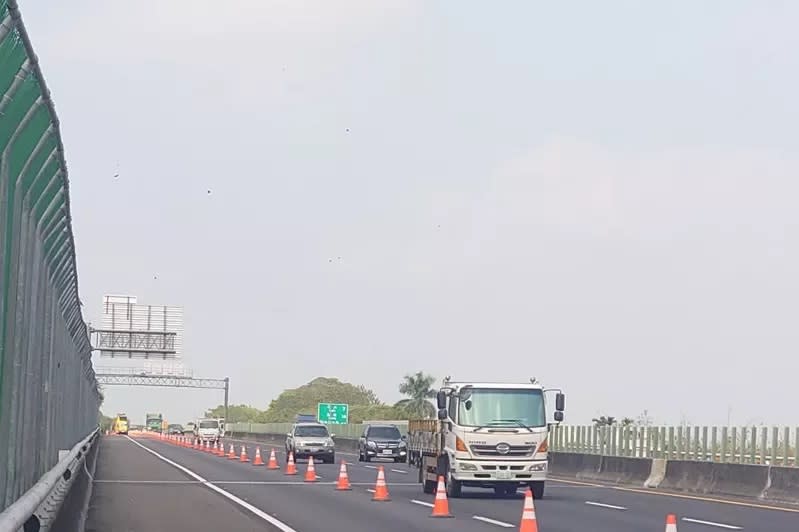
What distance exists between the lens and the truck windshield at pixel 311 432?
58781 mm

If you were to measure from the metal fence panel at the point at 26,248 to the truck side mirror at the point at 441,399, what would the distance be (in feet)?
34.4

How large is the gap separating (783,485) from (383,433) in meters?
33.0

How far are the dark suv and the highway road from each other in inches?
863

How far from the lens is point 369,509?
84.0ft

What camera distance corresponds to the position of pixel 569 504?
2775 cm

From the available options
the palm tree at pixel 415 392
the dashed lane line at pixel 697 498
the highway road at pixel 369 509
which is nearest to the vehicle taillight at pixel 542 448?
the highway road at pixel 369 509

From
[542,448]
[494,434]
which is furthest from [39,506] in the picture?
[542,448]

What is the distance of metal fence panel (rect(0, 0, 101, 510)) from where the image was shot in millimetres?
11562

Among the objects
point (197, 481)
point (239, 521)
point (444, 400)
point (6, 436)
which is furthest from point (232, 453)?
point (6, 436)

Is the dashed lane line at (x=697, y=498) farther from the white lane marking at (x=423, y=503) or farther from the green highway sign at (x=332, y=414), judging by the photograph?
the green highway sign at (x=332, y=414)

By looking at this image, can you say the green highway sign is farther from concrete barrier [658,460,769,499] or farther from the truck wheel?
the truck wheel

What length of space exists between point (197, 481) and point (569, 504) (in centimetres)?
1287

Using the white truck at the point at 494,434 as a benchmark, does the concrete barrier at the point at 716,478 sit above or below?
below

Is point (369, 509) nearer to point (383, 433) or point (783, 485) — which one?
point (783, 485)
